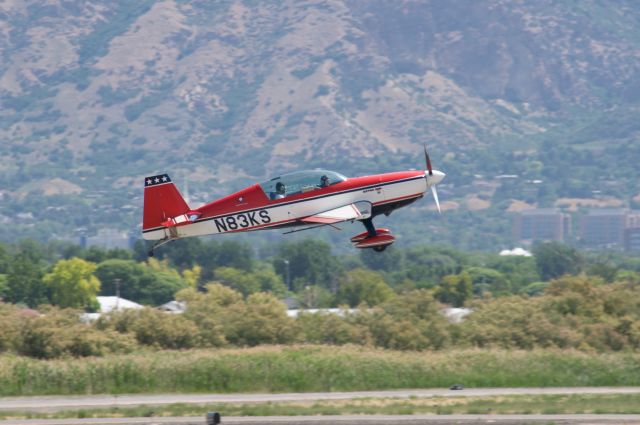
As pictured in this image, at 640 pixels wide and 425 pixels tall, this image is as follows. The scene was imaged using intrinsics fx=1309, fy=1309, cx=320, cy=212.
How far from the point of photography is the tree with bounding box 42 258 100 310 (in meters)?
97.8

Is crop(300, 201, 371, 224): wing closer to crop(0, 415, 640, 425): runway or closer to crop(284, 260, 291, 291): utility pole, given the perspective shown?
crop(0, 415, 640, 425): runway

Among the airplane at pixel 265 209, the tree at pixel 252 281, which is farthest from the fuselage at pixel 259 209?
the tree at pixel 252 281

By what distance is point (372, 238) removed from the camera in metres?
39.6

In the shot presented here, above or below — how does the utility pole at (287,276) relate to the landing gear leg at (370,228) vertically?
below

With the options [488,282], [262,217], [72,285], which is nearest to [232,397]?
[262,217]

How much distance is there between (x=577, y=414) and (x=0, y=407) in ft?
61.1

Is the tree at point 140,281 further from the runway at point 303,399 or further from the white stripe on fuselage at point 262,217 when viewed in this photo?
the white stripe on fuselage at point 262,217

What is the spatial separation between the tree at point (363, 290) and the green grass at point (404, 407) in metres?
31.1

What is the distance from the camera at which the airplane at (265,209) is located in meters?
39.1

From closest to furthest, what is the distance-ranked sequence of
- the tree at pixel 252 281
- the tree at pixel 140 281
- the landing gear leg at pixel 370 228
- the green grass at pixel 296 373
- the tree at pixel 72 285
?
the landing gear leg at pixel 370 228 → the green grass at pixel 296 373 → the tree at pixel 72 285 → the tree at pixel 252 281 → the tree at pixel 140 281

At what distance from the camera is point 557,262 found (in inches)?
5369

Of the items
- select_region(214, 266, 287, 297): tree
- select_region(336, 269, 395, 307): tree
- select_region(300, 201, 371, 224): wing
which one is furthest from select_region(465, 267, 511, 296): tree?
select_region(300, 201, 371, 224): wing

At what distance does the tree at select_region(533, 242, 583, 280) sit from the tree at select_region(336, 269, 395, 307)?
5458 centimetres

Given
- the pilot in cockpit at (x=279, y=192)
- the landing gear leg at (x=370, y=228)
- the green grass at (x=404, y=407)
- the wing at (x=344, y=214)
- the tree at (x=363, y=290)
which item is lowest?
the green grass at (x=404, y=407)
